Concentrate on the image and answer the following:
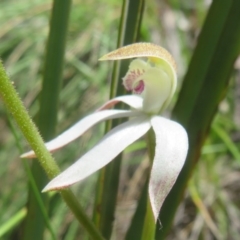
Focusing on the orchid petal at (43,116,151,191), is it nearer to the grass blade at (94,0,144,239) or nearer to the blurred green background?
the grass blade at (94,0,144,239)

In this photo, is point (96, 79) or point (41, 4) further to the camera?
point (41, 4)

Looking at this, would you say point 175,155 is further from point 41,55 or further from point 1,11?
point 1,11

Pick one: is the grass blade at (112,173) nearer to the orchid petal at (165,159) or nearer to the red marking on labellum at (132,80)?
the red marking on labellum at (132,80)

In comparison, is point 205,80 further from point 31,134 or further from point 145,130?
point 31,134

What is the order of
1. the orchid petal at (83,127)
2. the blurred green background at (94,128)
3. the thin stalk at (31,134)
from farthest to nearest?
the blurred green background at (94,128) < the orchid petal at (83,127) < the thin stalk at (31,134)

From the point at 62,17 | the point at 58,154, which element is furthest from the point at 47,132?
the point at 58,154

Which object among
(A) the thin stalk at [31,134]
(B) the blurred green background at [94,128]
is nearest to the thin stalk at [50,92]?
(A) the thin stalk at [31,134]
